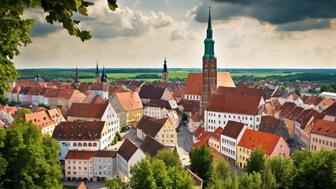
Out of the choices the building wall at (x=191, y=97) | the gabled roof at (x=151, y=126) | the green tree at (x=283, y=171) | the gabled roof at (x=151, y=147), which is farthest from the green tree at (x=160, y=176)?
the building wall at (x=191, y=97)

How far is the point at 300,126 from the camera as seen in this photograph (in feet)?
203

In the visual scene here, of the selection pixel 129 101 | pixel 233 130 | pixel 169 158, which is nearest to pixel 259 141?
pixel 233 130

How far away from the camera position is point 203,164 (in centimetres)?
3884

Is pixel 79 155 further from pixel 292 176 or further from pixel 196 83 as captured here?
pixel 196 83

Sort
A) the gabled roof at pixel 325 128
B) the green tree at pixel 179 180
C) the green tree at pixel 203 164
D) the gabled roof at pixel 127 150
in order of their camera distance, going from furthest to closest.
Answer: the gabled roof at pixel 325 128 < the gabled roof at pixel 127 150 < the green tree at pixel 203 164 < the green tree at pixel 179 180

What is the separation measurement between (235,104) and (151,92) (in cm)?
3635

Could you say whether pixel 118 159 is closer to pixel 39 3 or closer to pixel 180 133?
pixel 180 133

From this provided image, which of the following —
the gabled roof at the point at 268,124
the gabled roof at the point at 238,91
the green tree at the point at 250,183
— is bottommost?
the green tree at the point at 250,183

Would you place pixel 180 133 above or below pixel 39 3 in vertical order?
below

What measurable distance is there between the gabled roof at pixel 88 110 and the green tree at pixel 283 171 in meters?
34.4

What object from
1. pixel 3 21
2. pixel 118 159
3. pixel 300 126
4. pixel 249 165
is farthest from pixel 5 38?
pixel 300 126

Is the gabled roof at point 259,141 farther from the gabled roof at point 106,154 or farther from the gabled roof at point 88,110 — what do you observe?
the gabled roof at point 88,110

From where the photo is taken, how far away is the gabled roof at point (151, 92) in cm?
9582

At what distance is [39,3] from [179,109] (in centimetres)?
8425
